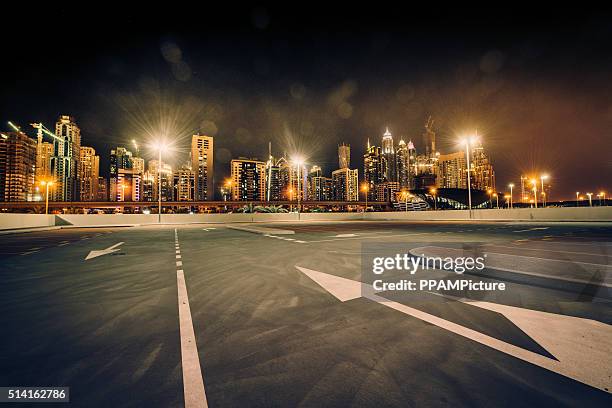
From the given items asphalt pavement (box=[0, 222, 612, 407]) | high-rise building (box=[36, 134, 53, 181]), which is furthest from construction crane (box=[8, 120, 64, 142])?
asphalt pavement (box=[0, 222, 612, 407])

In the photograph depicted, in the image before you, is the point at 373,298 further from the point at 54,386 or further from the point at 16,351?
the point at 16,351

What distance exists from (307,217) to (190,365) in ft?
149

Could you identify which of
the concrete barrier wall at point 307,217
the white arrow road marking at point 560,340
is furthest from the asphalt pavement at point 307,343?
the concrete barrier wall at point 307,217

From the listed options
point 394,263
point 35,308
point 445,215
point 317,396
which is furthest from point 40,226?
point 445,215

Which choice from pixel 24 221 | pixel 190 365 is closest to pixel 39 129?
pixel 24 221

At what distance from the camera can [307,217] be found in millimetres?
47844

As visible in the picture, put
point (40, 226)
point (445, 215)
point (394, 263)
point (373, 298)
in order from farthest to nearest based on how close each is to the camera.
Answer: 1. point (445, 215)
2. point (40, 226)
3. point (394, 263)
4. point (373, 298)

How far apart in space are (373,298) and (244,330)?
214 cm

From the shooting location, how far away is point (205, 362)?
104 inches

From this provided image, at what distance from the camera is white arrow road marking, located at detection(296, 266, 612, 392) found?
7.89 ft

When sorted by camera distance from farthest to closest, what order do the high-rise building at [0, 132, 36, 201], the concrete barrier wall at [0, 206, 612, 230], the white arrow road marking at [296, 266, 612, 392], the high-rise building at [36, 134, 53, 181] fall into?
the high-rise building at [36, 134, 53, 181]
the high-rise building at [0, 132, 36, 201]
the concrete barrier wall at [0, 206, 612, 230]
the white arrow road marking at [296, 266, 612, 392]

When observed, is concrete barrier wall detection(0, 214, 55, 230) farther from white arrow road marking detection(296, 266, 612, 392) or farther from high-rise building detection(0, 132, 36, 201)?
high-rise building detection(0, 132, 36, 201)

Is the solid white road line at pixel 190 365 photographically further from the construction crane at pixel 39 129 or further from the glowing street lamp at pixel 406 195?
the construction crane at pixel 39 129

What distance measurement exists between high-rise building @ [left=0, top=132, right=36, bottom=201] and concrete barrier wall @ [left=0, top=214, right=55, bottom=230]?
199970 millimetres
